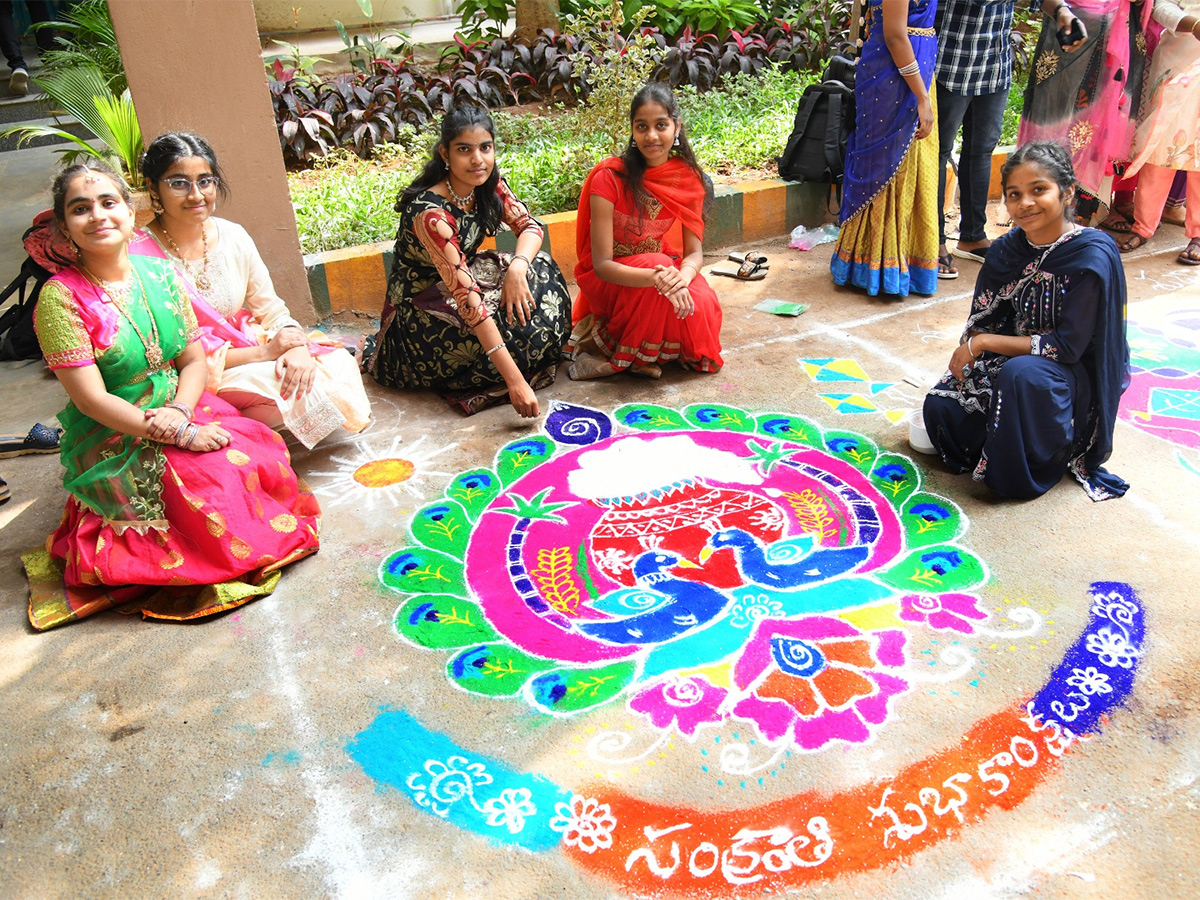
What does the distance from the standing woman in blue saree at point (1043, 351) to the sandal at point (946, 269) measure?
188 cm

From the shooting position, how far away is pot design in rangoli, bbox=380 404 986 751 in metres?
2.39

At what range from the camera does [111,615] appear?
2721 mm

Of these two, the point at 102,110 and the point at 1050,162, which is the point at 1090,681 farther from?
the point at 102,110

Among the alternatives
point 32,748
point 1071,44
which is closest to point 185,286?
point 32,748

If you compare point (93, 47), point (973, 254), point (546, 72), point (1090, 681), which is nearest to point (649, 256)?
point (973, 254)

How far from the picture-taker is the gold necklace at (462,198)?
12.2 feet

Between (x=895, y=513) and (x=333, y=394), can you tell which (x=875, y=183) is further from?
(x=333, y=394)

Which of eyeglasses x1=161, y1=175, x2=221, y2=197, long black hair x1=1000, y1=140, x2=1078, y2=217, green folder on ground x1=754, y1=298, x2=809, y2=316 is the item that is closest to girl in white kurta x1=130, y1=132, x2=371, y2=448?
eyeglasses x1=161, y1=175, x2=221, y2=197

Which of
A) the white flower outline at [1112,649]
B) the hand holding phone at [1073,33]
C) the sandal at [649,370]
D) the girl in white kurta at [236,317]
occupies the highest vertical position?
the hand holding phone at [1073,33]

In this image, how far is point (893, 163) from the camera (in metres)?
4.57

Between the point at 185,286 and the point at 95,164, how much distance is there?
45 cm

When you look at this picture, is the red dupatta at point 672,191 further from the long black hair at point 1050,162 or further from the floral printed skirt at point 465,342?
the long black hair at point 1050,162

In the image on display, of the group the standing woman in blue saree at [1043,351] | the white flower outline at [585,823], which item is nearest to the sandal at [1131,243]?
the standing woman in blue saree at [1043,351]

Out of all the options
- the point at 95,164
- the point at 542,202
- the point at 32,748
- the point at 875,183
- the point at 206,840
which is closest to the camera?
the point at 206,840
